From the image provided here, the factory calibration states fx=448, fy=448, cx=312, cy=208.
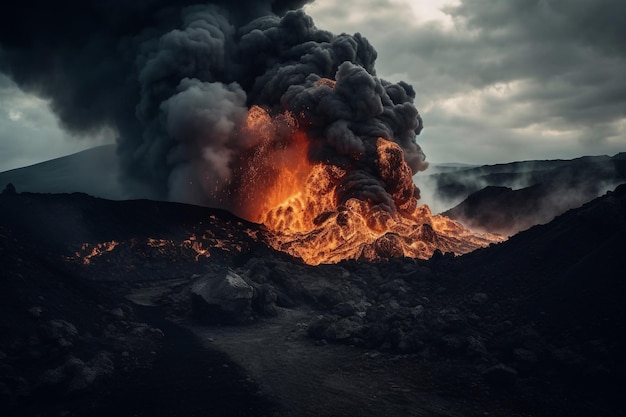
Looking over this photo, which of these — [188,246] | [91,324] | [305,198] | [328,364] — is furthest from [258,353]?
[305,198]

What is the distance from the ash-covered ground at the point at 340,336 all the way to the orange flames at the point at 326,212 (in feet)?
23.1

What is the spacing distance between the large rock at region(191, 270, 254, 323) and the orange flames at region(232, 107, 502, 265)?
13.7 m

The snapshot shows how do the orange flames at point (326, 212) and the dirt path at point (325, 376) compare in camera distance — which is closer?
the dirt path at point (325, 376)

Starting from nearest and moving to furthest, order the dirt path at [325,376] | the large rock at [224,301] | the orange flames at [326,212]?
1. the dirt path at [325,376]
2. the large rock at [224,301]
3. the orange flames at [326,212]

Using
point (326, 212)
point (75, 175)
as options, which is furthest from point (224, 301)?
point (75, 175)

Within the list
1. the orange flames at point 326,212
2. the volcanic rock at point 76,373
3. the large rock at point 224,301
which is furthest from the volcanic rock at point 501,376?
the orange flames at point 326,212

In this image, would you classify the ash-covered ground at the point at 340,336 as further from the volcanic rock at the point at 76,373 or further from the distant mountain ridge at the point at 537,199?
the distant mountain ridge at the point at 537,199

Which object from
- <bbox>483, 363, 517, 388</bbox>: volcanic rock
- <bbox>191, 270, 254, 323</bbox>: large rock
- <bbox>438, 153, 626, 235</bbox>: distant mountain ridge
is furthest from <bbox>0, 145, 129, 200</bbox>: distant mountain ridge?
<bbox>483, 363, 517, 388</bbox>: volcanic rock

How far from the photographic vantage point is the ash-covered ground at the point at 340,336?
15.7 meters

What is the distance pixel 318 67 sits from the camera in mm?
50938

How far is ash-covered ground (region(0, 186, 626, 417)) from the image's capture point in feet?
51.5

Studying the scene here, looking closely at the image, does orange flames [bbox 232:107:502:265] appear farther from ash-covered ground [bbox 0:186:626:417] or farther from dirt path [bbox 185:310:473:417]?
dirt path [bbox 185:310:473:417]

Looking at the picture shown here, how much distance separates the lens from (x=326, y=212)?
4469cm

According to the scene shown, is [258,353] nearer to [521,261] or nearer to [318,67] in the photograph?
[521,261]
